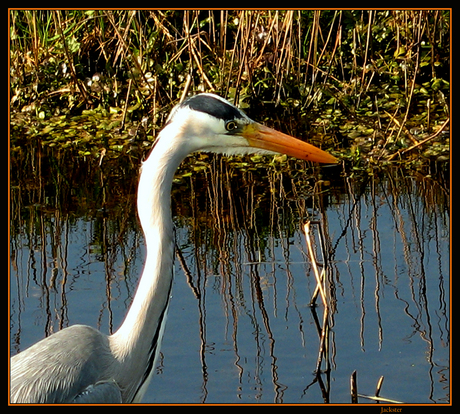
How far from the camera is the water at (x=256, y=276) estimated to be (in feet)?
11.6

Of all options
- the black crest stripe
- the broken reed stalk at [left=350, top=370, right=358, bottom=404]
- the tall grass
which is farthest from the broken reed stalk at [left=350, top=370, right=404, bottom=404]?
the tall grass

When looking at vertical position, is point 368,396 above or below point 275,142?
below

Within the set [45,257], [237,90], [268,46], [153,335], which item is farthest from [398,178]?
[153,335]

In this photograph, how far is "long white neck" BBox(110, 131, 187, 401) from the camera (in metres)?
2.82

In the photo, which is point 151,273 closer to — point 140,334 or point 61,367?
point 140,334

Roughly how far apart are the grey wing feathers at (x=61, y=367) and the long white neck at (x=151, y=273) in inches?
3.6

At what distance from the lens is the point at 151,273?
2830 mm

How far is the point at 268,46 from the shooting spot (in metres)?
6.96

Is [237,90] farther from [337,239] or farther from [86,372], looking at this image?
[86,372]

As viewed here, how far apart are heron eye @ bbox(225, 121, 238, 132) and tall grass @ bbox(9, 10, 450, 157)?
324 centimetres

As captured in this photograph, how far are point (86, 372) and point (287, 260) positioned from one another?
1873 millimetres

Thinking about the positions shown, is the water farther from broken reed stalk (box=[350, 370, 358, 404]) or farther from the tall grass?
the tall grass

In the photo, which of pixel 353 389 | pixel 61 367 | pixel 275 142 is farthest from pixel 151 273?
pixel 353 389

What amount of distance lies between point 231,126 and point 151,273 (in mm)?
647
